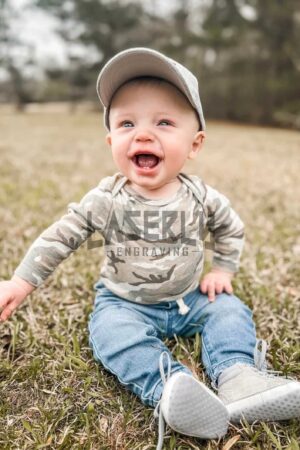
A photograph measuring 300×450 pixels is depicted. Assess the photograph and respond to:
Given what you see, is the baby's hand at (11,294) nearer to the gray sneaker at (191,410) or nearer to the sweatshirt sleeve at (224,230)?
the gray sneaker at (191,410)

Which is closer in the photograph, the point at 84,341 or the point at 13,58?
the point at 84,341

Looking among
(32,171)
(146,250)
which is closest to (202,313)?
(146,250)

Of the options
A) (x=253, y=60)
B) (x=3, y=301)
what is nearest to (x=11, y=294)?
(x=3, y=301)

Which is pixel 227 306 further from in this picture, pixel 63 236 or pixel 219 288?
pixel 63 236

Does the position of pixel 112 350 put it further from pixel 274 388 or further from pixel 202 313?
pixel 274 388

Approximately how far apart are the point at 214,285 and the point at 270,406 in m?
0.54

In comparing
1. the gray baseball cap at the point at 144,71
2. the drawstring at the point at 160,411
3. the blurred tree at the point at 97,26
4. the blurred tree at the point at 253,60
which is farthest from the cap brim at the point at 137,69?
the blurred tree at the point at 97,26

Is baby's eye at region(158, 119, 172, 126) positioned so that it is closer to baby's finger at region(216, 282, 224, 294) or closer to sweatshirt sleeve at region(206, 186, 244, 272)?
sweatshirt sleeve at region(206, 186, 244, 272)

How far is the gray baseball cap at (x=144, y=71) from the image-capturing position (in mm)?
1294

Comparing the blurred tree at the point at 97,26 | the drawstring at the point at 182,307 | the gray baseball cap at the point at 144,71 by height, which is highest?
the blurred tree at the point at 97,26

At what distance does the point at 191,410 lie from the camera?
1102mm

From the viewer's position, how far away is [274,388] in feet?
3.91

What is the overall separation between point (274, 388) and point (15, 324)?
0.95 meters

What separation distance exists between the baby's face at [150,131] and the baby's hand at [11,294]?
18.7 inches
